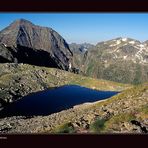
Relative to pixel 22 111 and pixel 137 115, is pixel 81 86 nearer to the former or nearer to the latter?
pixel 22 111

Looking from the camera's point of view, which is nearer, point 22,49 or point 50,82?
point 50,82

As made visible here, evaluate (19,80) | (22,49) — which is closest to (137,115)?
(19,80)

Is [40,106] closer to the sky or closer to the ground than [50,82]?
closer to the sky
